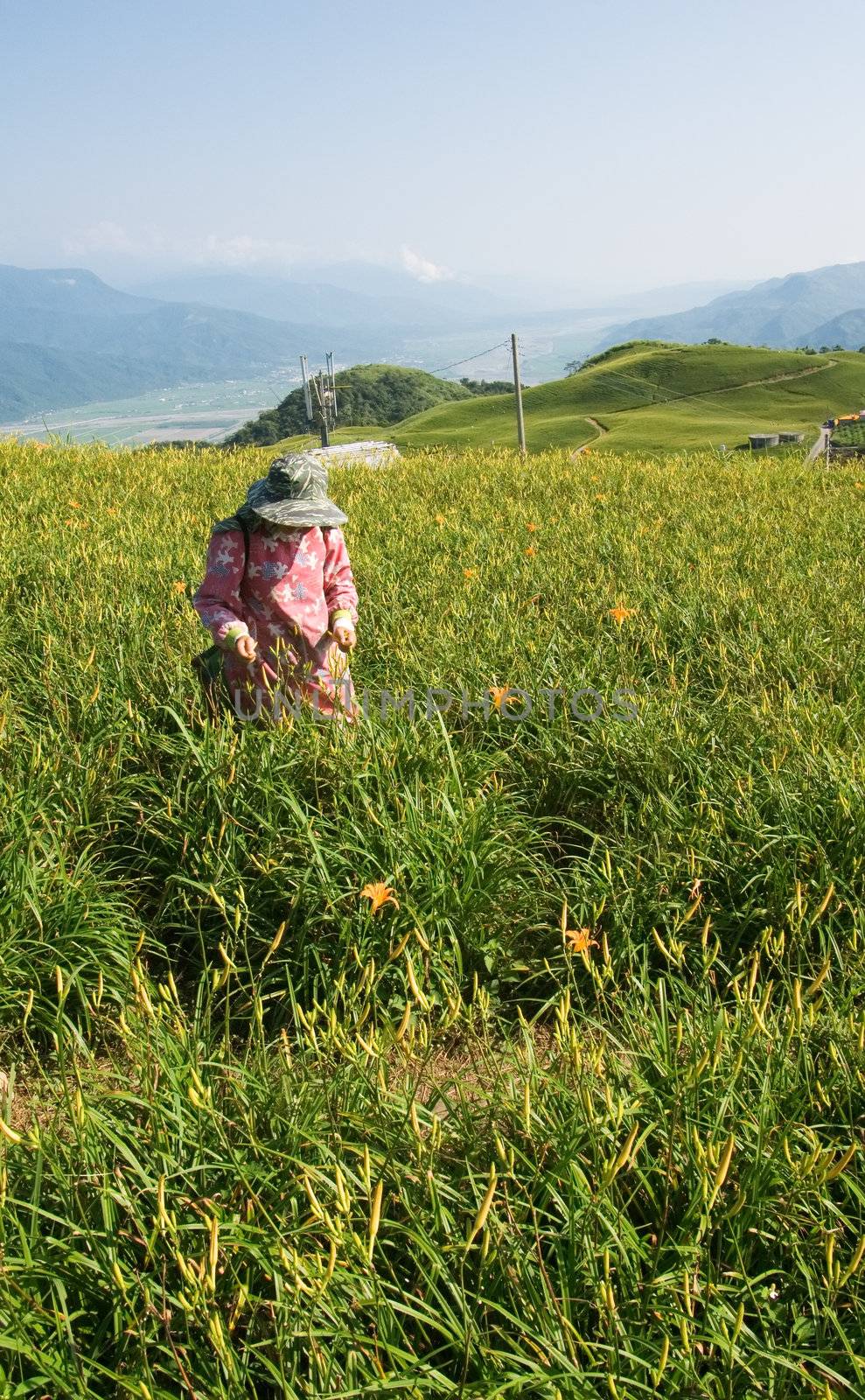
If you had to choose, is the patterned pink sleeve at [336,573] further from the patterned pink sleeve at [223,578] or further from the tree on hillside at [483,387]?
the tree on hillside at [483,387]

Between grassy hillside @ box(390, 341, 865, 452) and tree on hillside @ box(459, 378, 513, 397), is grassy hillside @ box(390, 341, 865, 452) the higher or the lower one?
the lower one

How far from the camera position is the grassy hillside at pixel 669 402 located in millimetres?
48406

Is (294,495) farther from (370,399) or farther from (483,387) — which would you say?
(483,387)

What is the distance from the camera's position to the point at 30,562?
5.29 m

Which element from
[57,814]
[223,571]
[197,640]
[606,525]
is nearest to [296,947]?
[57,814]

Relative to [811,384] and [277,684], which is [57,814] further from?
[811,384]

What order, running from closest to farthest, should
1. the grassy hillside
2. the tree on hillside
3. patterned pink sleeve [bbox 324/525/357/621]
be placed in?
1. patterned pink sleeve [bbox 324/525/357/621]
2. the grassy hillside
3. the tree on hillside

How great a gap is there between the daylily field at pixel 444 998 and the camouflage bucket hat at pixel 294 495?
710mm

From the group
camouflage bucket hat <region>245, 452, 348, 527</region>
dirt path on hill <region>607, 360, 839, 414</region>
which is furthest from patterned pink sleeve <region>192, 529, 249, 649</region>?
dirt path on hill <region>607, 360, 839, 414</region>

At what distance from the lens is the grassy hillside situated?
48406mm

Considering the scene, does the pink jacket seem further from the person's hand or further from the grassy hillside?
the grassy hillside

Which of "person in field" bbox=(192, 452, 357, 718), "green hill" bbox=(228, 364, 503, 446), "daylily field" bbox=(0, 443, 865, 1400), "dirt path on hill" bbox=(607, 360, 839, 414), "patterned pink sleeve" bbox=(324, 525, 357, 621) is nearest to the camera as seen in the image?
"daylily field" bbox=(0, 443, 865, 1400)

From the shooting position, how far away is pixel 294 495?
343 centimetres

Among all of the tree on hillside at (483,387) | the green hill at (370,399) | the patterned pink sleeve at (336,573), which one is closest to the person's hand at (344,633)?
the patterned pink sleeve at (336,573)
